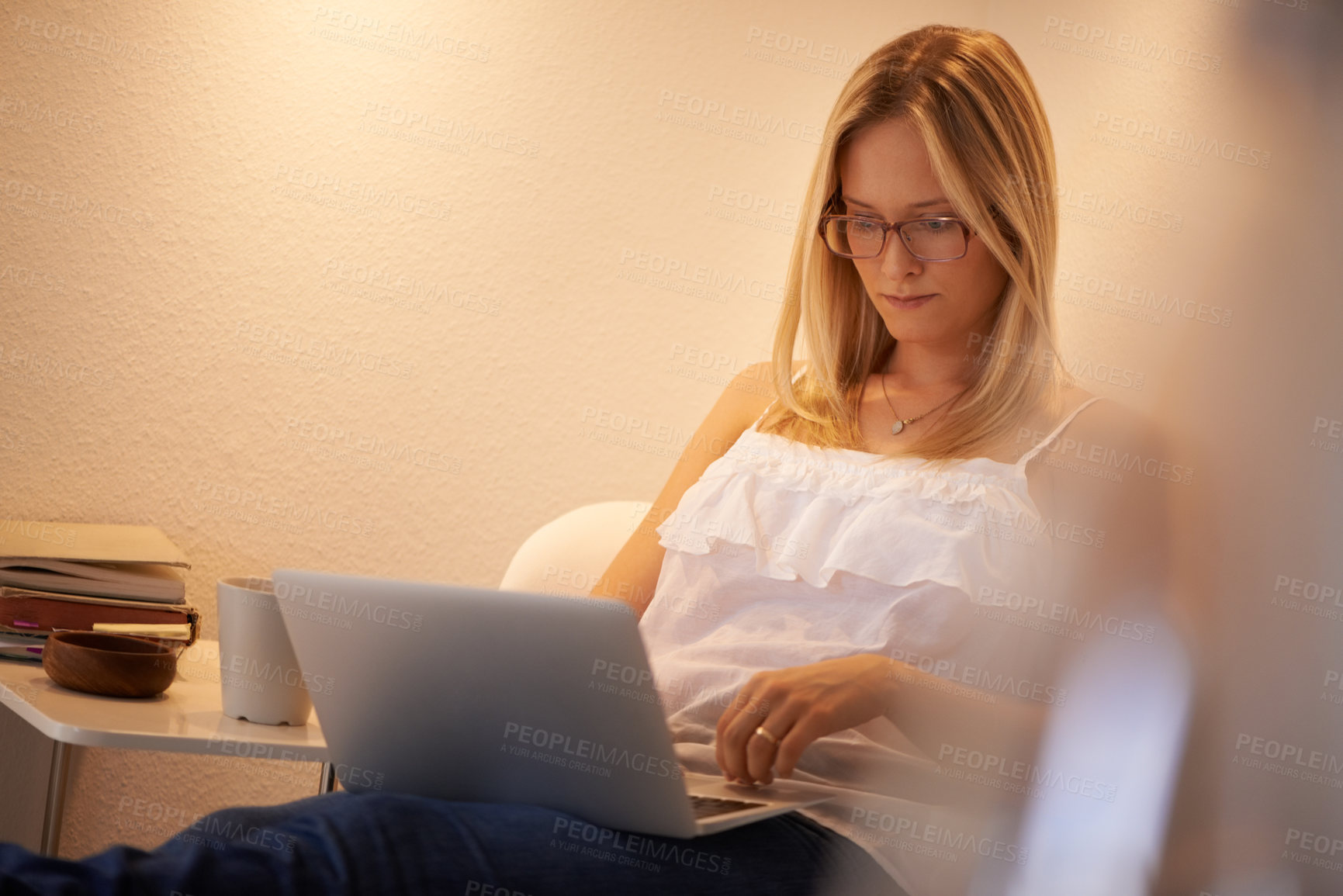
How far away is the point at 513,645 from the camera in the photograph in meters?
0.69

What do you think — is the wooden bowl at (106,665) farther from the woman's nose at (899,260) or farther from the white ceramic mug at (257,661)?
the woman's nose at (899,260)

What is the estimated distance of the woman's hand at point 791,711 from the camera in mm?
822

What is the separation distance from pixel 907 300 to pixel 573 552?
1.55 feet

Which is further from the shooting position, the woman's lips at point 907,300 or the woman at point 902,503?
the woman's lips at point 907,300

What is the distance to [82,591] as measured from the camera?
1.14m

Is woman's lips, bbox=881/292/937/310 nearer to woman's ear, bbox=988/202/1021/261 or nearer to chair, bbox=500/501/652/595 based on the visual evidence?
woman's ear, bbox=988/202/1021/261

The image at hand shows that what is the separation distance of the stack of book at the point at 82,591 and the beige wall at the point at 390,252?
20cm

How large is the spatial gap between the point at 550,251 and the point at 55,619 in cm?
76

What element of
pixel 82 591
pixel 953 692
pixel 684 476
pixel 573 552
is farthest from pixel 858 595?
pixel 82 591

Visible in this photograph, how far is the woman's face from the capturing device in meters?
1.11

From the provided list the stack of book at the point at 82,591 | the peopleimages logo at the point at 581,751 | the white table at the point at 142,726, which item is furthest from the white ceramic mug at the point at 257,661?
the peopleimages logo at the point at 581,751

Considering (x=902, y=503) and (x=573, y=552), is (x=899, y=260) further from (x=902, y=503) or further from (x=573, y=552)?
(x=573, y=552)

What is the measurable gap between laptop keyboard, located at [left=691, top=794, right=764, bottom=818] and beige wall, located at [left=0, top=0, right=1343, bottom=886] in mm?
591

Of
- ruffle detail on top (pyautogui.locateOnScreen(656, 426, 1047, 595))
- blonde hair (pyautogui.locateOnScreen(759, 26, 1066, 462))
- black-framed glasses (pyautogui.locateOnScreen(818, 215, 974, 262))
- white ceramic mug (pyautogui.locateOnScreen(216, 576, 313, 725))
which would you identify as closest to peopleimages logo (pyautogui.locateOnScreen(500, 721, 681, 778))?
white ceramic mug (pyautogui.locateOnScreen(216, 576, 313, 725))
